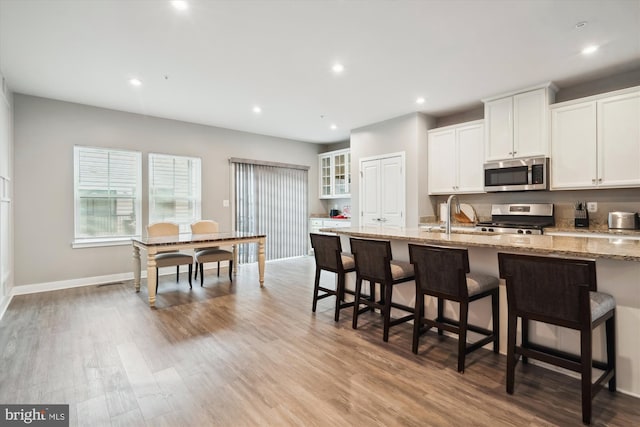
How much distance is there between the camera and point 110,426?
1.71 meters

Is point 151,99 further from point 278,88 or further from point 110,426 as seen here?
point 110,426

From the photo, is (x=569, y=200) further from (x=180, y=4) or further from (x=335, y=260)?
(x=180, y=4)

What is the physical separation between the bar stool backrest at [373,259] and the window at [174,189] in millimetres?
3889

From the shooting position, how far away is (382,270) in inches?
108

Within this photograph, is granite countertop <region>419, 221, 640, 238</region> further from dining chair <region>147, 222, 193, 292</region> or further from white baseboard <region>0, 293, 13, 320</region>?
white baseboard <region>0, 293, 13, 320</region>

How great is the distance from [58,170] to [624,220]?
23.5 feet

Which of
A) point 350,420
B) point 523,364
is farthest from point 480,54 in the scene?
point 350,420

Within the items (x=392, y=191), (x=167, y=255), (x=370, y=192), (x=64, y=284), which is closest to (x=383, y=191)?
(x=392, y=191)

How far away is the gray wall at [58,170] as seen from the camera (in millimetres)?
4312

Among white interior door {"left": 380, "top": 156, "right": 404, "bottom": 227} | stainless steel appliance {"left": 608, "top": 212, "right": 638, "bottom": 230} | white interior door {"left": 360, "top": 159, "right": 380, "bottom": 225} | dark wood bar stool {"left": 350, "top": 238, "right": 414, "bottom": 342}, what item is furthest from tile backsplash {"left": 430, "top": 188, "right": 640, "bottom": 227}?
dark wood bar stool {"left": 350, "top": 238, "right": 414, "bottom": 342}

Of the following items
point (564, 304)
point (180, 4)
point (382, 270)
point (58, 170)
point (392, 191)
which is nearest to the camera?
point (564, 304)

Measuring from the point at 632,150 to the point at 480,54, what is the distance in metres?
1.98

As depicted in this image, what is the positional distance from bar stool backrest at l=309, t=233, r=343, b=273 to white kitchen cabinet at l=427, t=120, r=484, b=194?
2718 millimetres

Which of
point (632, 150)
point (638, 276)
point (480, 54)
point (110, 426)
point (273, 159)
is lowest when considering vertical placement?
point (110, 426)
